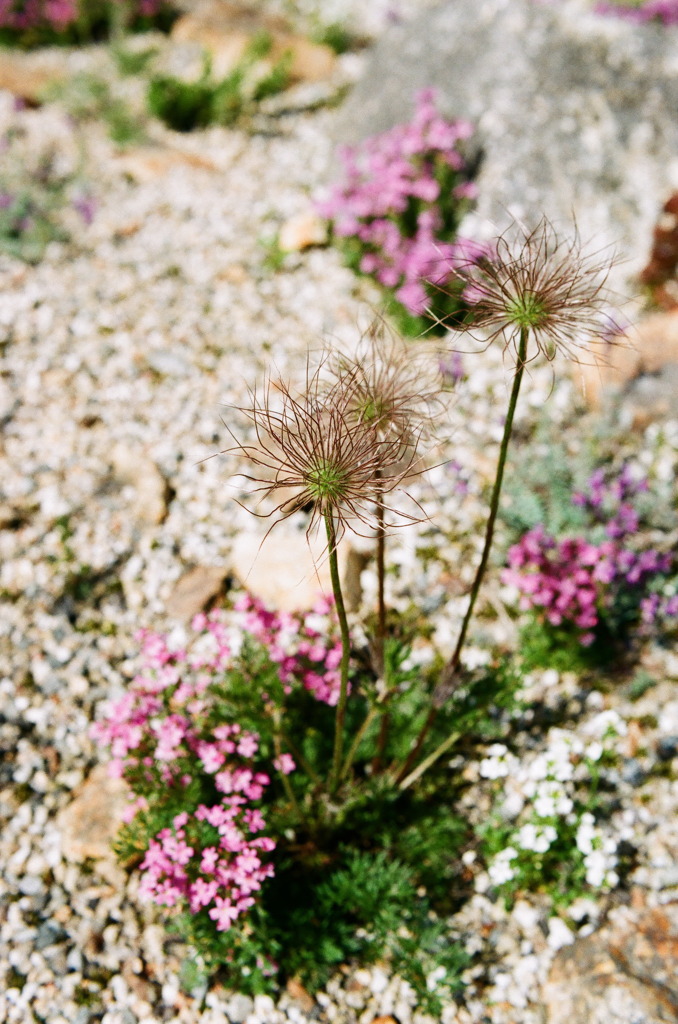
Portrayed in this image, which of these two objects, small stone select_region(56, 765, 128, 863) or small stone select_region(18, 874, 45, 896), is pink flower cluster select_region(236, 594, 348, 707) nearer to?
small stone select_region(56, 765, 128, 863)

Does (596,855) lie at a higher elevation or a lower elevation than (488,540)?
lower

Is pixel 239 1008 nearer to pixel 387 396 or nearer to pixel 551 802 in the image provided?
pixel 551 802

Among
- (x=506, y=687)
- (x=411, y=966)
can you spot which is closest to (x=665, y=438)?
(x=506, y=687)

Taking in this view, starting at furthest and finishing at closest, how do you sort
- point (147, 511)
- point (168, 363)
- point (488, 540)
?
point (168, 363), point (147, 511), point (488, 540)

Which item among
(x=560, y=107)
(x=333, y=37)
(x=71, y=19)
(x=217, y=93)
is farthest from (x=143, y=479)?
(x=71, y=19)

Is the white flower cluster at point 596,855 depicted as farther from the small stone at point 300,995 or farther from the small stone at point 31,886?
the small stone at point 31,886

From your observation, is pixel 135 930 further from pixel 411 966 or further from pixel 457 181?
pixel 457 181

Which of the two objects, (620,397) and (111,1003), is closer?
(111,1003)
